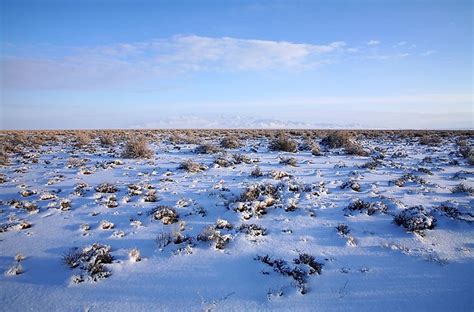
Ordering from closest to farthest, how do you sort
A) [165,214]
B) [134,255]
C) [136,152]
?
[134,255]
[165,214]
[136,152]

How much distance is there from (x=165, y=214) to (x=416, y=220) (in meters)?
5.07

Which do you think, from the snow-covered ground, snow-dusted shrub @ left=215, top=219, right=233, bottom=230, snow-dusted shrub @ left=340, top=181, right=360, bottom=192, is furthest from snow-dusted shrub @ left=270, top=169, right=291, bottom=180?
snow-dusted shrub @ left=215, top=219, right=233, bottom=230

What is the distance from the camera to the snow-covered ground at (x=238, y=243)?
4.34m

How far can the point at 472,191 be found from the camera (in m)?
8.15

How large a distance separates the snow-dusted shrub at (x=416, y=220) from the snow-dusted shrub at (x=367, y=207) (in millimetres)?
476

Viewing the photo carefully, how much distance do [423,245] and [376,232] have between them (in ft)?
2.59

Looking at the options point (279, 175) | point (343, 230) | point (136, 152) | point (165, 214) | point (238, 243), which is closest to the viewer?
point (238, 243)

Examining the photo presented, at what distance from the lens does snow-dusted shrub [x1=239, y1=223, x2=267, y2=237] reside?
598 centimetres

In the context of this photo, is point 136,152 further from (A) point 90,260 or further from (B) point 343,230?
(B) point 343,230

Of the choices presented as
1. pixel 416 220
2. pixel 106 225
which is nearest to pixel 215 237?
pixel 106 225

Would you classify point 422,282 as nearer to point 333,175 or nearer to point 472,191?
point 472,191

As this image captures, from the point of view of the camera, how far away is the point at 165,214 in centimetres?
670

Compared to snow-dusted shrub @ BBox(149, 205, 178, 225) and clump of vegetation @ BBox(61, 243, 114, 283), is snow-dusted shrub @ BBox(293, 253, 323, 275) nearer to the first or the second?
snow-dusted shrub @ BBox(149, 205, 178, 225)

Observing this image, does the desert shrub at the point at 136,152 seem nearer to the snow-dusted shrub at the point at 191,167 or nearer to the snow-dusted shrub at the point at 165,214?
the snow-dusted shrub at the point at 191,167
